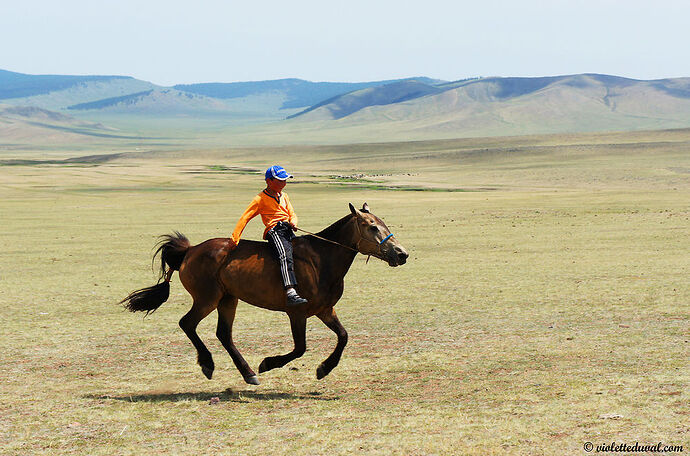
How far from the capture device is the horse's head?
9.48 meters

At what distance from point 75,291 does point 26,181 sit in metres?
58.9

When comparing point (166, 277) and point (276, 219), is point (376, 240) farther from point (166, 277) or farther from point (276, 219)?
point (166, 277)

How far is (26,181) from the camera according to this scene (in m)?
71.8

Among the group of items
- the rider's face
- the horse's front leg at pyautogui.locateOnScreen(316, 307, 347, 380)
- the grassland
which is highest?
the rider's face

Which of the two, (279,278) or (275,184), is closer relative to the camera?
(279,278)

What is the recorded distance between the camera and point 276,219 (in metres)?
10.0

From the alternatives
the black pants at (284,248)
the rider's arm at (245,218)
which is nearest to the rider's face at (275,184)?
the rider's arm at (245,218)

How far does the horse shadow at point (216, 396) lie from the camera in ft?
30.3

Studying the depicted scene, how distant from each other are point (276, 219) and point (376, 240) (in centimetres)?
130

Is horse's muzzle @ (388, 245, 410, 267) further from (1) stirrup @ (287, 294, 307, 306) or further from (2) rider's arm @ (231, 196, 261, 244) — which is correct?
(2) rider's arm @ (231, 196, 261, 244)

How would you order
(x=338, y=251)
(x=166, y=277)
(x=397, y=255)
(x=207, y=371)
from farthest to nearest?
(x=166, y=277), (x=207, y=371), (x=338, y=251), (x=397, y=255)

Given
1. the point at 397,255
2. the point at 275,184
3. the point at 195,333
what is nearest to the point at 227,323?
the point at 195,333

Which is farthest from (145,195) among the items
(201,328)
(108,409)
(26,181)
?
(108,409)

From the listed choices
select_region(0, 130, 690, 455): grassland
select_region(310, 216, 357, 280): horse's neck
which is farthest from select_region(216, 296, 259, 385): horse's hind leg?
select_region(310, 216, 357, 280): horse's neck
